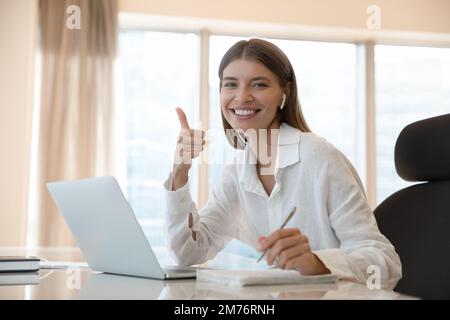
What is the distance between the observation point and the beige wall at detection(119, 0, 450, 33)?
4277 millimetres

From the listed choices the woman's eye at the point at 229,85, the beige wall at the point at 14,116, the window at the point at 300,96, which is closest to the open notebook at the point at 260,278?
the woman's eye at the point at 229,85

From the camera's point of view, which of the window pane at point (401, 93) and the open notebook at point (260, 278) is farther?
the window pane at point (401, 93)

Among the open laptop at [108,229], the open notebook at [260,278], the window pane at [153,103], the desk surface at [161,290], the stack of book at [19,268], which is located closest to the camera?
the desk surface at [161,290]

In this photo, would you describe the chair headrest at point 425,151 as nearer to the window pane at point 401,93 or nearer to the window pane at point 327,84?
the window pane at point 327,84

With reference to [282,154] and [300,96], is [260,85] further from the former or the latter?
[300,96]

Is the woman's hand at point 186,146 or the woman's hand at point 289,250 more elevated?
the woman's hand at point 186,146

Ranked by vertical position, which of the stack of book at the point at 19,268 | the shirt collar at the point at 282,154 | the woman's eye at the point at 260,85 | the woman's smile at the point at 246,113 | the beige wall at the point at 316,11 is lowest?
the stack of book at the point at 19,268

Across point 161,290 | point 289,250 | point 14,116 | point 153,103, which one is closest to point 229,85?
point 289,250

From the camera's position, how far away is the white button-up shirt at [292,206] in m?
1.22

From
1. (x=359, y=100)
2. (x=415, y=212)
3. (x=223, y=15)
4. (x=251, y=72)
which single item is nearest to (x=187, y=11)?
(x=223, y=15)

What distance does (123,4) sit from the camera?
4.22 meters

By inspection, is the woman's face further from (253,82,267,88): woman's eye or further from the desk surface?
the desk surface
